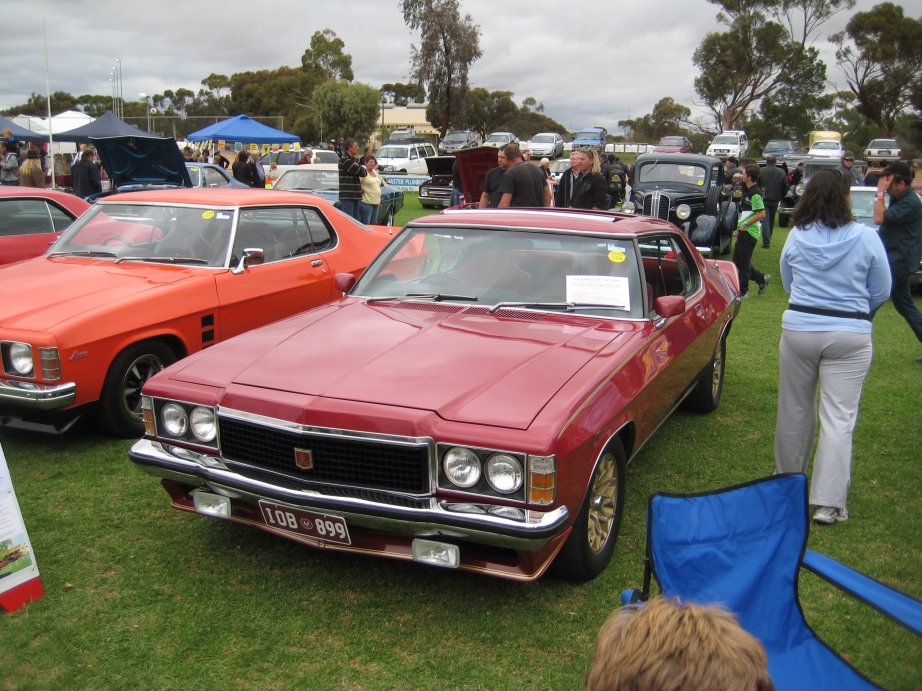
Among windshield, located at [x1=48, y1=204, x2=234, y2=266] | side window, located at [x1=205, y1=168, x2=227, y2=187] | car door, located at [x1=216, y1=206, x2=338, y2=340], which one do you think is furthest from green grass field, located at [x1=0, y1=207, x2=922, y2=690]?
side window, located at [x1=205, y1=168, x2=227, y2=187]

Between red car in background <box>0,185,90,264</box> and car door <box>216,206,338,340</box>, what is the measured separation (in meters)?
2.95

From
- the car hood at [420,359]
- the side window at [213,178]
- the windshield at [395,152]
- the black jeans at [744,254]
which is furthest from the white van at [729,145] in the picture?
the car hood at [420,359]

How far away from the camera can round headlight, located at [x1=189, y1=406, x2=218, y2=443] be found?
11.6 ft

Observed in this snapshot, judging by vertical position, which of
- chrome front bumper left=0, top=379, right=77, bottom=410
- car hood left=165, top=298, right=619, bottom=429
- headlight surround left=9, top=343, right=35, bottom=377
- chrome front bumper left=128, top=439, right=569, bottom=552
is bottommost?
chrome front bumper left=128, top=439, right=569, bottom=552

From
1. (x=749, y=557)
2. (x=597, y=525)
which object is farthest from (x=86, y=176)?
(x=749, y=557)

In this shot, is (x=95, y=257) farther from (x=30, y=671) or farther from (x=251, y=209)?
(x=30, y=671)

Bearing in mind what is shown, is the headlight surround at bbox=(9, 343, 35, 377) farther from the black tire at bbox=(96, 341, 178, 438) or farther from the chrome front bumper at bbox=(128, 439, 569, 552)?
the chrome front bumper at bbox=(128, 439, 569, 552)

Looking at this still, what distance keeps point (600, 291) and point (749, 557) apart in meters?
1.79

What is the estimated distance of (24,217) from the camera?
7891 mm

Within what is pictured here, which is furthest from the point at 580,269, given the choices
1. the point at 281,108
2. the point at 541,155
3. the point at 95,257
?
the point at 281,108

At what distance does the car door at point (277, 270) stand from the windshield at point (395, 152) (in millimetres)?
24112

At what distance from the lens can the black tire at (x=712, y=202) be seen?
44.5 ft

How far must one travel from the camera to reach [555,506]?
307cm

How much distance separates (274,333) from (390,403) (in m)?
1.25
